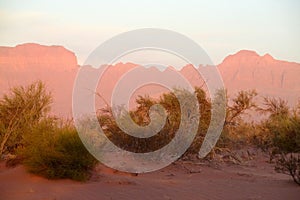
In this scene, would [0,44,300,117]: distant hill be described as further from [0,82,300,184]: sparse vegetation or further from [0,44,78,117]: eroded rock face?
[0,82,300,184]: sparse vegetation

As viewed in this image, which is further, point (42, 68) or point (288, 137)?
point (42, 68)

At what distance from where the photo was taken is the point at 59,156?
14.1m

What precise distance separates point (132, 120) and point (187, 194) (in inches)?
264

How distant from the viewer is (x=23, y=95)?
19.0 m

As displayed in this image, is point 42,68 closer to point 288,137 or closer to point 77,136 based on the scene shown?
point 77,136

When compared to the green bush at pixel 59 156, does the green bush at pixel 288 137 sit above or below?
above

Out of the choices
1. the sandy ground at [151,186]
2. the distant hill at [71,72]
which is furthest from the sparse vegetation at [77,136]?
the distant hill at [71,72]

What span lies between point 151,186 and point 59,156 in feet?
9.27

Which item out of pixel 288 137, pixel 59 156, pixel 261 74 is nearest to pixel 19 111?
pixel 59 156

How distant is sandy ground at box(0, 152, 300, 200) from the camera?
12531 millimetres

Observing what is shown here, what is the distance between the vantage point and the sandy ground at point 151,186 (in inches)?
493

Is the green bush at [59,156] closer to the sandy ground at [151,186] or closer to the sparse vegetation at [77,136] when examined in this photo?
the sparse vegetation at [77,136]

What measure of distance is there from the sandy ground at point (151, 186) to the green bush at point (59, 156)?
27cm

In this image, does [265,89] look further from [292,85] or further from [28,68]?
[28,68]
